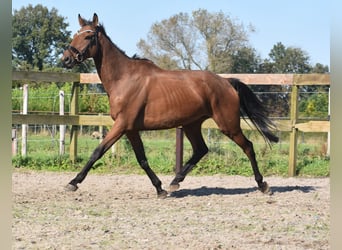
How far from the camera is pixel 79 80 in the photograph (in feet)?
28.4

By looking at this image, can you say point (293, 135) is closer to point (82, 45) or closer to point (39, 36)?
point (82, 45)

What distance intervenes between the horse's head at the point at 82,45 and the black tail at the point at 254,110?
1.87 metres

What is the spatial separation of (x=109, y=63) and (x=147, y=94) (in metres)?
0.58

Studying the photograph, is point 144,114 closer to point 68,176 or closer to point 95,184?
point 95,184

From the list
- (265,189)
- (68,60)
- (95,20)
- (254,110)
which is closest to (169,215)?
(265,189)

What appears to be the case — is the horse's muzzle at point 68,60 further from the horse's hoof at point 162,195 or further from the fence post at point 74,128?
the fence post at point 74,128

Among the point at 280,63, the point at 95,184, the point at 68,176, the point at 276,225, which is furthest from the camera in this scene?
the point at 280,63

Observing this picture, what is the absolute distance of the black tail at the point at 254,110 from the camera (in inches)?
259

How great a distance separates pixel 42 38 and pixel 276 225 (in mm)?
33222

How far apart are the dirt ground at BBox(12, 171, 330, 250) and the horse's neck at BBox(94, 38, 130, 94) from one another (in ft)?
4.43

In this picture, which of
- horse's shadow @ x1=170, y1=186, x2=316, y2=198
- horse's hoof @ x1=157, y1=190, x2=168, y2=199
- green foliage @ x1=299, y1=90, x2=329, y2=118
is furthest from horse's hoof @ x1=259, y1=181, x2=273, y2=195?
green foliage @ x1=299, y1=90, x2=329, y2=118

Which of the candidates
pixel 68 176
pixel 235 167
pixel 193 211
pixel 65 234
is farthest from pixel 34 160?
pixel 65 234

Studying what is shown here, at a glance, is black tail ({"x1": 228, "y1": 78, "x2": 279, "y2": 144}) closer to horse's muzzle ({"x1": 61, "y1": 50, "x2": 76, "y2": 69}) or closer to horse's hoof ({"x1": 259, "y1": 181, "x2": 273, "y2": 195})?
horse's hoof ({"x1": 259, "y1": 181, "x2": 273, "y2": 195})

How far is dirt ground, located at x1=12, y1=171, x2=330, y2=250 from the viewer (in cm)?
351
